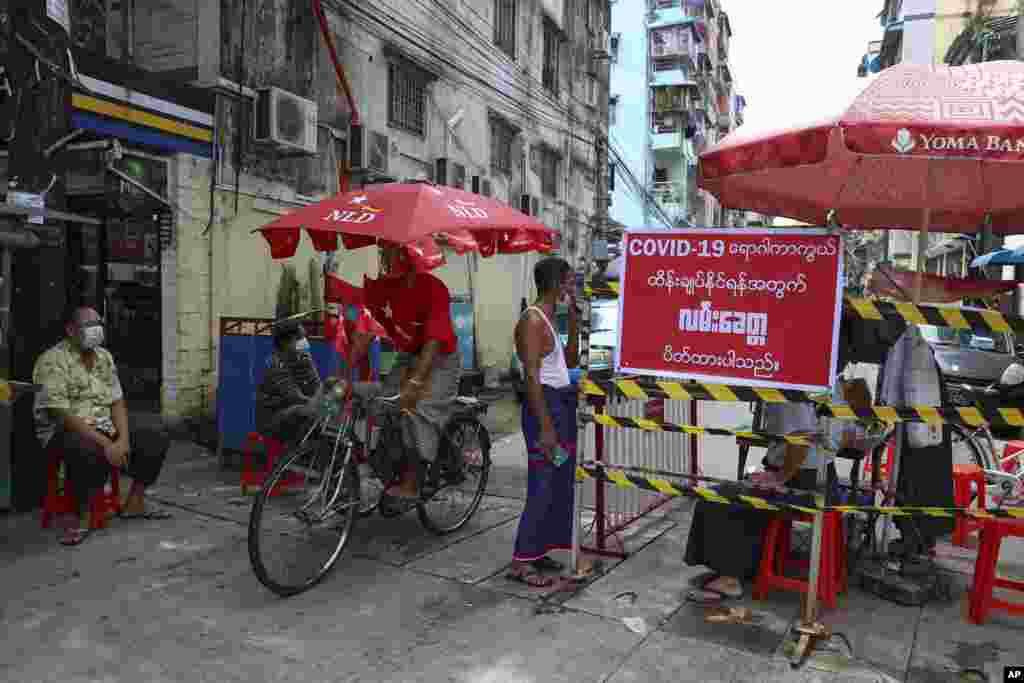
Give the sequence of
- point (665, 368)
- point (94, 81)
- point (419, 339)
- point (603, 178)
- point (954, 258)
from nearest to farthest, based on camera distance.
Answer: point (665, 368) → point (419, 339) → point (94, 81) → point (603, 178) → point (954, 258)

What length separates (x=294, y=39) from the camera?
970 cm

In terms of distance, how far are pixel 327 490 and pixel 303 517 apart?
225mm

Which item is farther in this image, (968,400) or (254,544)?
(968,400)

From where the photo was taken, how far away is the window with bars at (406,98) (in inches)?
476

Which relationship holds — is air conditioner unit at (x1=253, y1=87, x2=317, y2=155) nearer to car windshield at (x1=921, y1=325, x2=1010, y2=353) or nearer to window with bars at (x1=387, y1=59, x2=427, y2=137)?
window with bars at (x1=387, y1=59, x2=427, y2=137)

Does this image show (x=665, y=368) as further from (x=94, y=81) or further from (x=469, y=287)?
(x=469, y=287)

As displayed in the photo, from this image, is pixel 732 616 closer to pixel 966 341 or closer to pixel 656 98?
pixel 966 341

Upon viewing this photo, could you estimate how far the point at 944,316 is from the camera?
3.61 meters

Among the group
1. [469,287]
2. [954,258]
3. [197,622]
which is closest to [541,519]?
[197,622]

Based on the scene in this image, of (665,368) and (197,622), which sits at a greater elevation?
(665,368)

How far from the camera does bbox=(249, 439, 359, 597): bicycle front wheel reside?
3.94 m

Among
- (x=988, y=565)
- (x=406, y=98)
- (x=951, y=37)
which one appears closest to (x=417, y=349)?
(x=988, y=565)

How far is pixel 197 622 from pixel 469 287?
10.6m

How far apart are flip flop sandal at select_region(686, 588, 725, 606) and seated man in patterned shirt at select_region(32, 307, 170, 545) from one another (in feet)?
11.7
